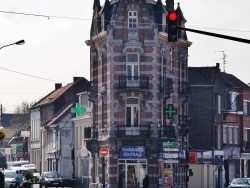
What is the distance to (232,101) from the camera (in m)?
95.9

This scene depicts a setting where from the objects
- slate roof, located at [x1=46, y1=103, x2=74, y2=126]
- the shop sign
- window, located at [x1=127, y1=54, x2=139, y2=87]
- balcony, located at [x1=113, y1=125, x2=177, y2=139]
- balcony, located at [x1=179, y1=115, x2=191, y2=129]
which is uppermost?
window, located at [x1=127, y1=54, x2=139, y2=87]

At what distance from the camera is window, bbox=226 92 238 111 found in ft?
312

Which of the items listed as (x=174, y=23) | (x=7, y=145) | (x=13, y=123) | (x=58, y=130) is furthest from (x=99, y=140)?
(x=13, y=123)

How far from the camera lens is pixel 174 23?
29797 mm

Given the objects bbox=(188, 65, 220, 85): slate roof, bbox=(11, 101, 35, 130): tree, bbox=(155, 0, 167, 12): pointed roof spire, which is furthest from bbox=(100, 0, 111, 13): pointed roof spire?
bbox=(11, 101, 35, 130): tree

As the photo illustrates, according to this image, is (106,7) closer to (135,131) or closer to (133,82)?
(133,82)

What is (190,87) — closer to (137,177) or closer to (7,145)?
(137,177)

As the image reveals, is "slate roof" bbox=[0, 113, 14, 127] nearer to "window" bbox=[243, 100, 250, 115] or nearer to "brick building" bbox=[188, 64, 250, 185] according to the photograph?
"window" bbox=[243, 100, 250, 115]

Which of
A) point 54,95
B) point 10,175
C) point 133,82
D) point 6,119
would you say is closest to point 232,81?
point 54,95

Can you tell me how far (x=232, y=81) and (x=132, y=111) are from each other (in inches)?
1089

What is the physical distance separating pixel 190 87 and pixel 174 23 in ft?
190

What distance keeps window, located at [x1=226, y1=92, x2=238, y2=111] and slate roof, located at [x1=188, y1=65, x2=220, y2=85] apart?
4971mm

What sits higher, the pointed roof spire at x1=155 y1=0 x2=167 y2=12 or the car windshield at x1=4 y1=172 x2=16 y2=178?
the pointed roof spire at x1=155 y1=0 x2=167 y2=12

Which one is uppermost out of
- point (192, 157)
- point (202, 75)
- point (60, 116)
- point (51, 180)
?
point (202, 75)
